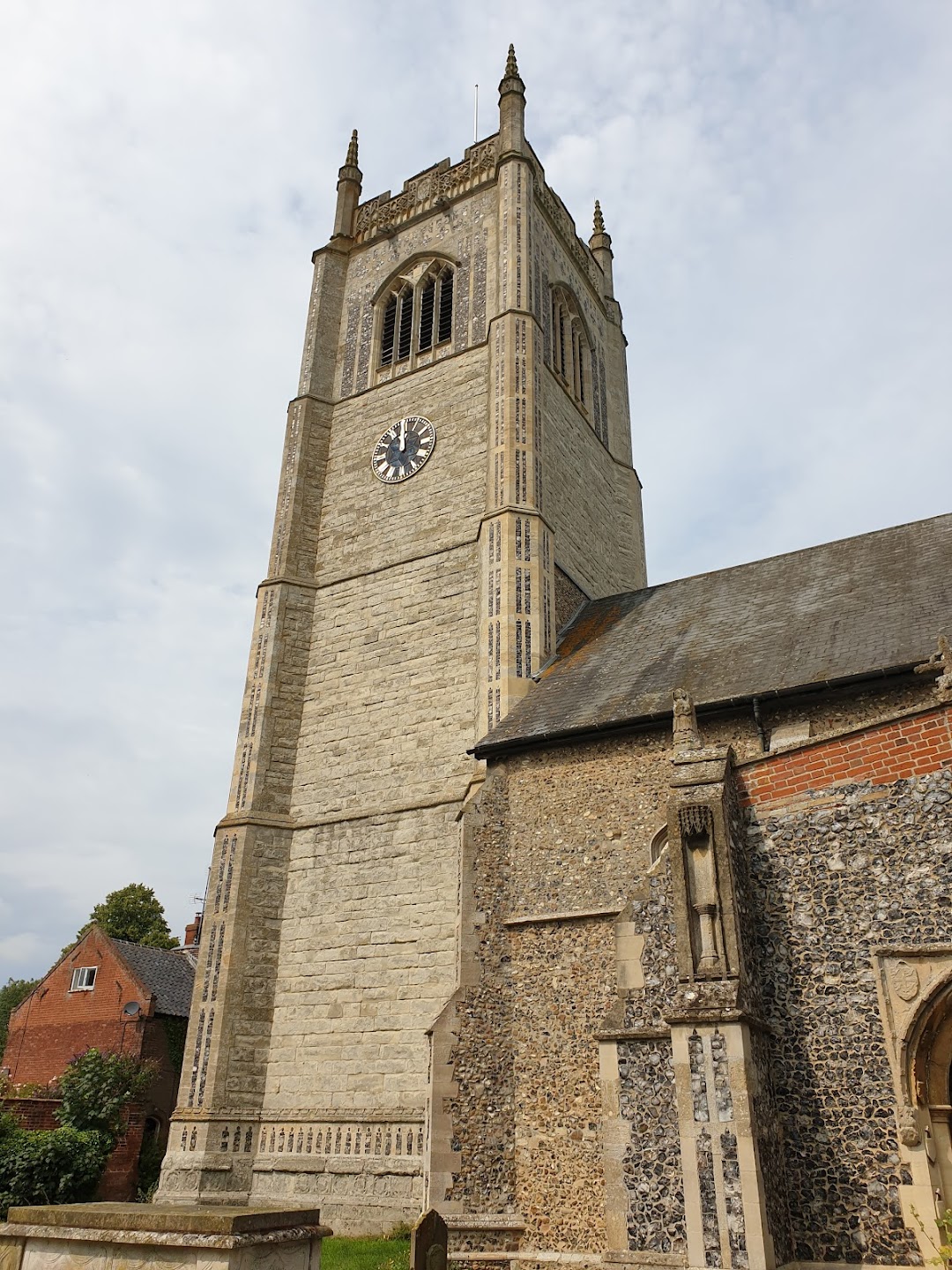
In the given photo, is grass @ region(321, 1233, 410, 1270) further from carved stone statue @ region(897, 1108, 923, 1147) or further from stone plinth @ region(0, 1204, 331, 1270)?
stone plinth @ region(0, 1204, 331, 1270)

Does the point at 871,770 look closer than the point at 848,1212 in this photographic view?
No

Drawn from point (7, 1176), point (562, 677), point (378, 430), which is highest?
point (378, 430)

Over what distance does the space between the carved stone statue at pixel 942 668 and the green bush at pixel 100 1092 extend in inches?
701

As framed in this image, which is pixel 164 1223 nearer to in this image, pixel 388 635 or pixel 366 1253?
pixel 366 1253

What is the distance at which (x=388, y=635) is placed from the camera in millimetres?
18453

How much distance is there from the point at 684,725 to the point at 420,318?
1510 cm

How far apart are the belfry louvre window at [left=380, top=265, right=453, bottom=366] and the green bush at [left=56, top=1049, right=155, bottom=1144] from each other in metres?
16.7

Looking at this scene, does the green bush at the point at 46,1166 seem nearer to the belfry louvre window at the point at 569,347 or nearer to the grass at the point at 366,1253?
the grass at the point at 366,1253

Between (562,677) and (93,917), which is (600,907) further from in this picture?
(93,917)

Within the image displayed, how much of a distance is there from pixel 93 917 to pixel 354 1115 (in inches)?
913

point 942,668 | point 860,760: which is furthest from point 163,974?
point 942,668

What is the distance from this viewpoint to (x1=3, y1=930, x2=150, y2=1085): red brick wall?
23.6 m

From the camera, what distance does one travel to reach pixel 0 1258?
568cm

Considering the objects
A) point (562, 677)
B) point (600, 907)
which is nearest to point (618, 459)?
point (562, 677)
